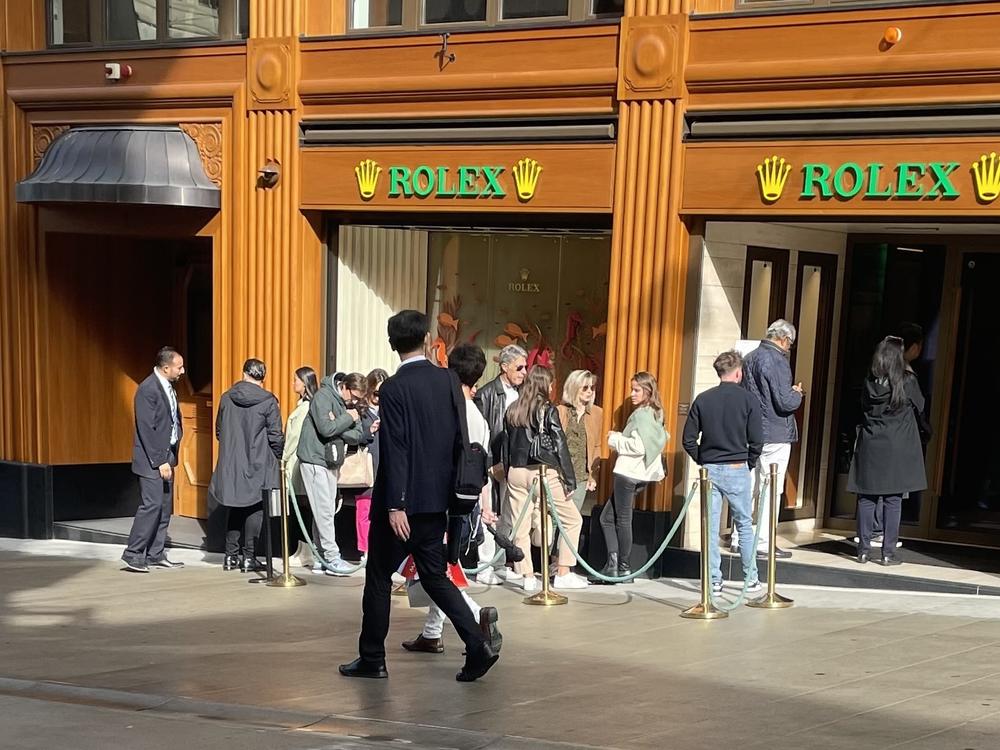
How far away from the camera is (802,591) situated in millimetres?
10008

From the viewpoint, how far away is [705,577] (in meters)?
9.09

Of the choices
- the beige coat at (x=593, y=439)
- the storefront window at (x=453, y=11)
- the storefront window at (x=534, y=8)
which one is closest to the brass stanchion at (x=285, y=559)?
the beige coat at (x=593, y=439)

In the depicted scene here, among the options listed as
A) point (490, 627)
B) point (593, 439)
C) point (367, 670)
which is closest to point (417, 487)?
point (490, 627)

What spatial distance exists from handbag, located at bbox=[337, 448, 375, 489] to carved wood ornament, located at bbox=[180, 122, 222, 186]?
3.19 m

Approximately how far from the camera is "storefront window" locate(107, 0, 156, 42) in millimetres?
13180

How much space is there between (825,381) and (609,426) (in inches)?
97.3

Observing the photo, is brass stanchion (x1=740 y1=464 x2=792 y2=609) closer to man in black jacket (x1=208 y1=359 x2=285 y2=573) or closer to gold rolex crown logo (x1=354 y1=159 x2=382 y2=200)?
man in black jacket (x1=208 y1=359 x2=285 y2=573)

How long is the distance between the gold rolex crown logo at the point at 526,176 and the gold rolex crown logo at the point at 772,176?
198 cm

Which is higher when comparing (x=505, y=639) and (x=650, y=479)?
(x=650, y=479)

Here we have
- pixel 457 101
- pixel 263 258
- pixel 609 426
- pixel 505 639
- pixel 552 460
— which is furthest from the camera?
pixel 263 258

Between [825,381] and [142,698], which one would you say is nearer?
[142,698]

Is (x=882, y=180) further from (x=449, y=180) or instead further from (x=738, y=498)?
(x=449, y=180)

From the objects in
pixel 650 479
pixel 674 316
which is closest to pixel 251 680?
pixel 650 479

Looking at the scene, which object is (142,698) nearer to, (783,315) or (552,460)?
(552,460)
